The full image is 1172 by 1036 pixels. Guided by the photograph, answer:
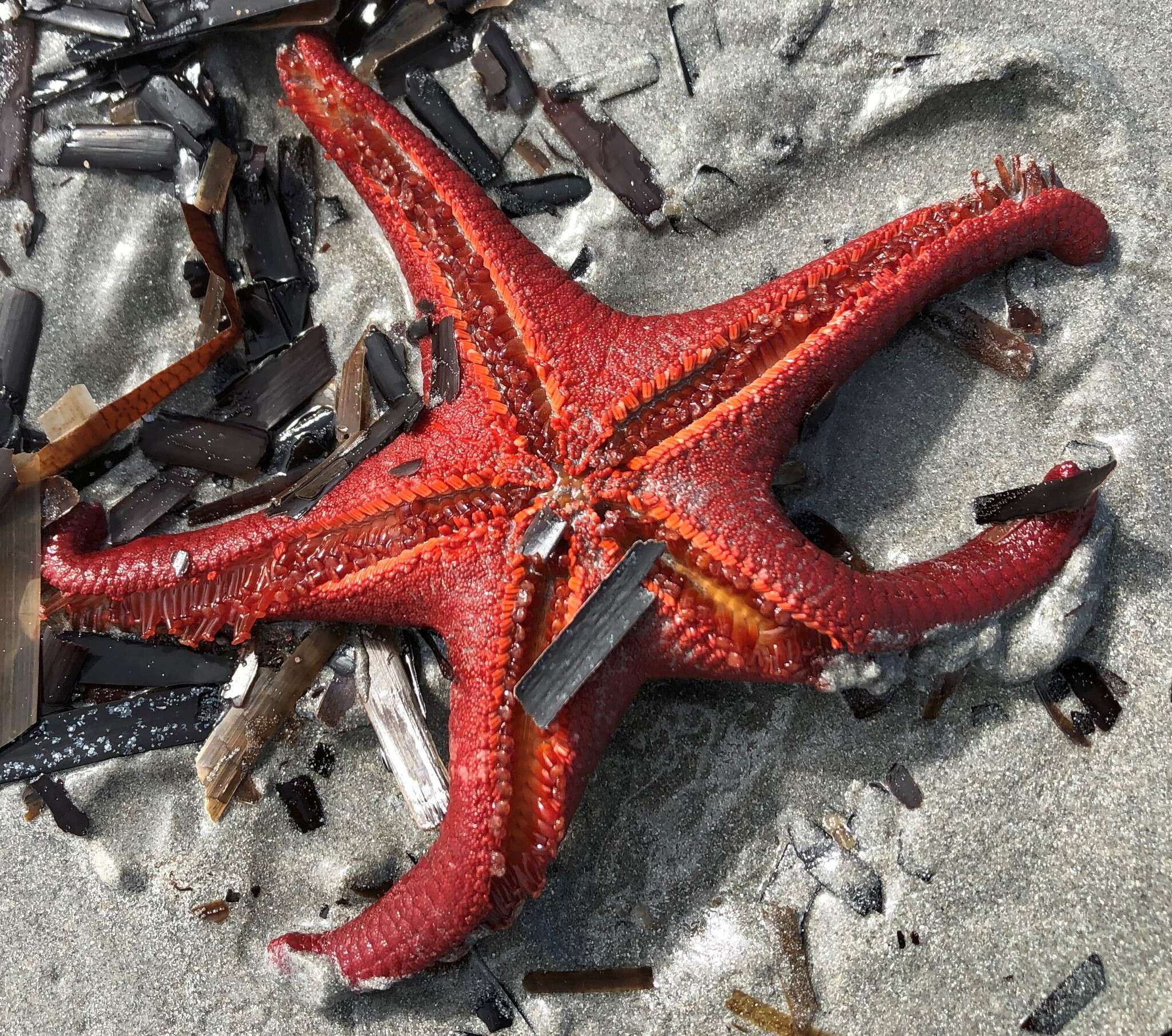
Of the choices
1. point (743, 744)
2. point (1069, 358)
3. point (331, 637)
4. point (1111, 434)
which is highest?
point (331, 637)

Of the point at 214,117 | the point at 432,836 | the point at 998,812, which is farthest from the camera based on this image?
the point at 214,117

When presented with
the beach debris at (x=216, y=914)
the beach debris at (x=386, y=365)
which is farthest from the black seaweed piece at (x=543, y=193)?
the beach debris at (x=216, y=914)

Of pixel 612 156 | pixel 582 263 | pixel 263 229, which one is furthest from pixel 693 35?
pixel 263 229

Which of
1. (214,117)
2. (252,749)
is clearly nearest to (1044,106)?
(214,117)

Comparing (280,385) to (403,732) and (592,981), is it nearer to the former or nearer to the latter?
(403,732)

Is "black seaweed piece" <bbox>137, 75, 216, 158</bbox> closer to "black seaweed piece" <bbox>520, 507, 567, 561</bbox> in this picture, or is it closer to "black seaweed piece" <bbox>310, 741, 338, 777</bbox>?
"black seaweed piece" <bbox>520, 507, 567, 561</bbox>

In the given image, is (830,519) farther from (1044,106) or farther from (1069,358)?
(1044,106)
